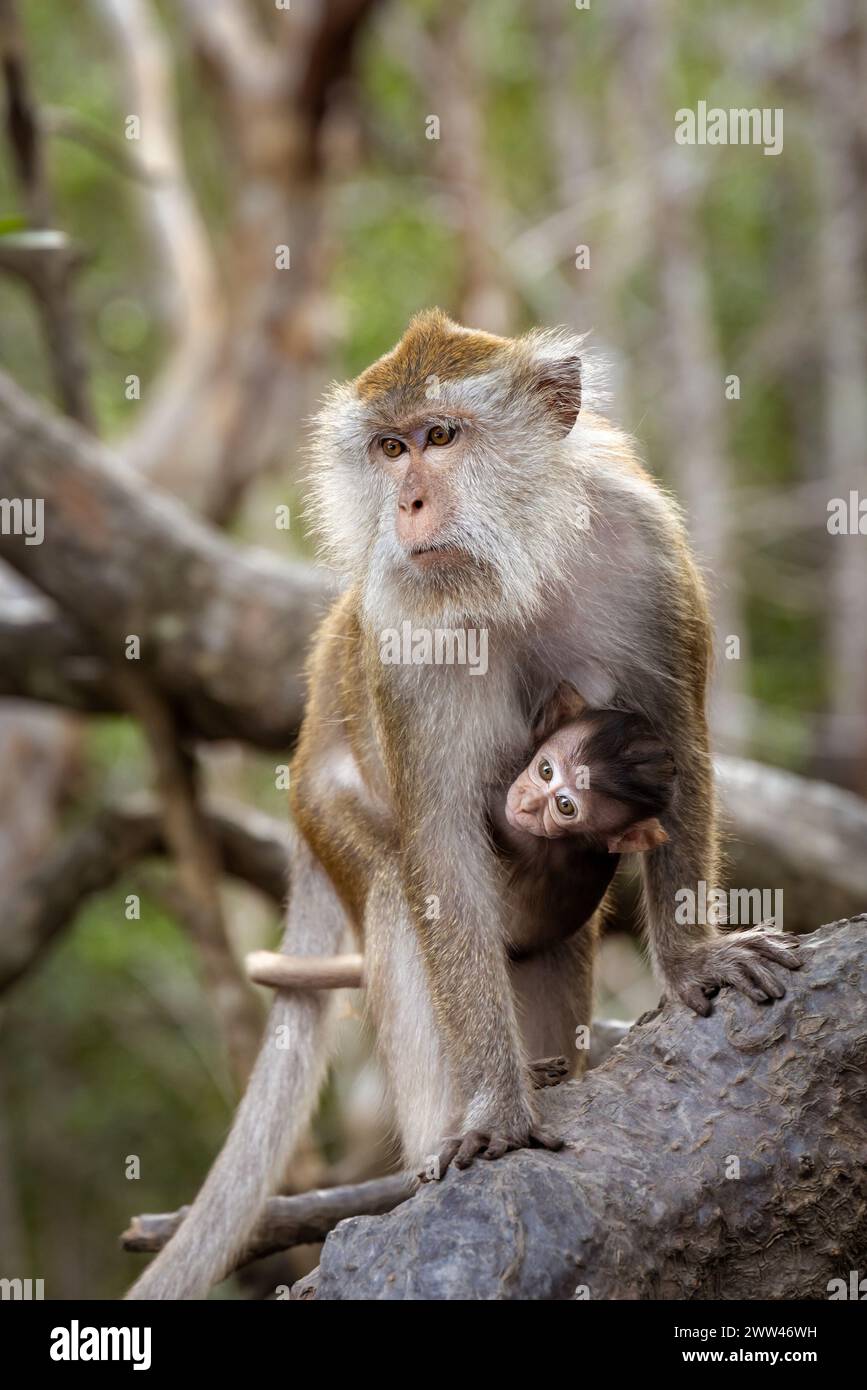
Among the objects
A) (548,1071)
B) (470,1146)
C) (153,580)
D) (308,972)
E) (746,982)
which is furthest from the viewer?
(153,580)

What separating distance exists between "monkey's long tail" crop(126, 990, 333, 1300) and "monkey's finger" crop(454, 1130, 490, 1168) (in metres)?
1.02

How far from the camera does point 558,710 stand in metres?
3.77

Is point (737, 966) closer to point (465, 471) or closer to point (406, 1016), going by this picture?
point (406, 1016)

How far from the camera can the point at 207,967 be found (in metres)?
7.21

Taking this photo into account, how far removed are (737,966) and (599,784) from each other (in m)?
0.51

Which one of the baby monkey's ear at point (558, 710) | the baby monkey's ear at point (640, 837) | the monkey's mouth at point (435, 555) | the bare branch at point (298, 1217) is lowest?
the bare branch at point (298, 1217)

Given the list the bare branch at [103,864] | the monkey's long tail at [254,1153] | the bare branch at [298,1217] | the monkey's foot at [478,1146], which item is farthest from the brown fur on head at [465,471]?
the bare branch at [103,864]

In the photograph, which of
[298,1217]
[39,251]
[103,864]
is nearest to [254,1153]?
[298,1217]

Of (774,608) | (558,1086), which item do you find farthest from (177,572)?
(774,608)

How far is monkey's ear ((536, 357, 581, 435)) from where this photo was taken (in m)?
3.70

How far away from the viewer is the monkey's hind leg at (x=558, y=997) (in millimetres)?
4160

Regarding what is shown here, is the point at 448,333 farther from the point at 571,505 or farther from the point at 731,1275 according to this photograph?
the point at 731,1275

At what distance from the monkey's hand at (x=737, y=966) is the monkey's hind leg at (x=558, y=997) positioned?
608 millimetres

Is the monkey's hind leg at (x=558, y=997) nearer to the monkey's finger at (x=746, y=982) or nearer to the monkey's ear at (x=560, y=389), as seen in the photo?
the monkey's finger at (x=746, y=982)
